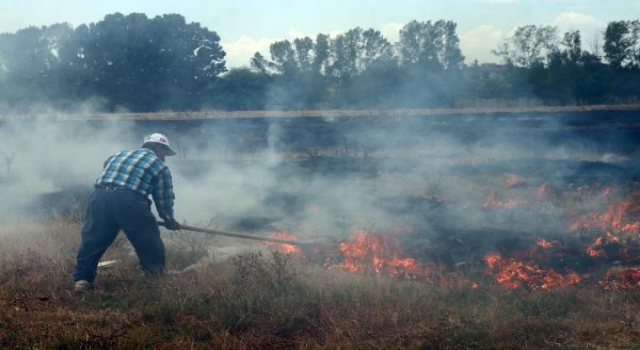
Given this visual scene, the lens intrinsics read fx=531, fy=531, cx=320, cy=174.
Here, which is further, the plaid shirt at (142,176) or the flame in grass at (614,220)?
the flame in grass at (614,220)

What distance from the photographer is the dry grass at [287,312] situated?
4027 mm

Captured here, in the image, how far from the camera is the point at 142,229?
563 cm

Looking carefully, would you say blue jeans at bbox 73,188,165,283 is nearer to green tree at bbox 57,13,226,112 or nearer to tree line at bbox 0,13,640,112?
tree line at bbox 0,13,640,112

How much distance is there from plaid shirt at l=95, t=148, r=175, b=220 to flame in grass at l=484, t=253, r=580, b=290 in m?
3.89

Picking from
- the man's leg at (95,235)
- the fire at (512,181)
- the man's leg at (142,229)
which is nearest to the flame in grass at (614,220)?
the fire at (512,181)

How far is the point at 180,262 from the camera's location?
6.41 meters

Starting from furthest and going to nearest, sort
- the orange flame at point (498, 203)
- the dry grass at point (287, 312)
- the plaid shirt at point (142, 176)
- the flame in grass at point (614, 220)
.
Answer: the orange flame at point (498, 203) → the flame in grass at point (614, 220) → the plaid shirt at point (142, 176) → the dry grass at point (287, 312)

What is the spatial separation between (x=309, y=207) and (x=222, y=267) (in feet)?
13.7

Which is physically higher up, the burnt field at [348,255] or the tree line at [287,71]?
the tree line at [287,71]

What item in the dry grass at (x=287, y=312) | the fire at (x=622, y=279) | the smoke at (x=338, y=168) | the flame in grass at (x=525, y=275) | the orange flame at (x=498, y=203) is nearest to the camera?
the dry grass at (x=287, y=312)

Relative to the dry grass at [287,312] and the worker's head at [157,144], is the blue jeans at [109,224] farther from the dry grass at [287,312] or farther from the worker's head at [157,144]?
the worker's head at [157,144]

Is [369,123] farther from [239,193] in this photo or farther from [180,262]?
[180,262]

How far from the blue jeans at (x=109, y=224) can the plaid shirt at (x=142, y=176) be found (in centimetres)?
10

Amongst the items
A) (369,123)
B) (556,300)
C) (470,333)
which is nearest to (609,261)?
(556,300)
